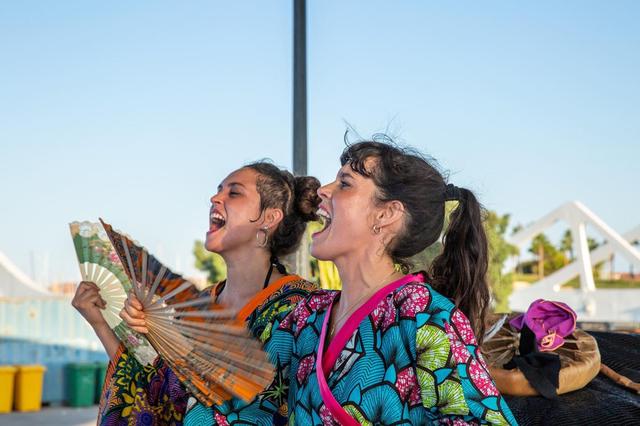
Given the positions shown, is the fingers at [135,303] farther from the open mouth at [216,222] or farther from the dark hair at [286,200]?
the dark hair at [286,200]

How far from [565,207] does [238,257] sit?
156 feet

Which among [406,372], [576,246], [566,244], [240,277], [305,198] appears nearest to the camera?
[406,372]

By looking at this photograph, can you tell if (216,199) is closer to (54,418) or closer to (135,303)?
(135,303)

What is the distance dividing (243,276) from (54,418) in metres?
7.31

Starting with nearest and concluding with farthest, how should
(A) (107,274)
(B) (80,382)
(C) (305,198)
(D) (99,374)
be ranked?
(A) (107,274)
(C) (305,198)
(B) (80,382)
(D) (99,374)

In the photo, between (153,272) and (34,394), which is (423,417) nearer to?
(153,272)

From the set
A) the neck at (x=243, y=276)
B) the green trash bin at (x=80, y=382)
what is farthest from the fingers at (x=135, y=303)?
the green trash bin at (x=80, y=382)

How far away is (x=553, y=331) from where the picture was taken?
106 inches

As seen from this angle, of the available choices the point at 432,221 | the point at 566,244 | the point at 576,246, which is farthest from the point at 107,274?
the point at 566,244

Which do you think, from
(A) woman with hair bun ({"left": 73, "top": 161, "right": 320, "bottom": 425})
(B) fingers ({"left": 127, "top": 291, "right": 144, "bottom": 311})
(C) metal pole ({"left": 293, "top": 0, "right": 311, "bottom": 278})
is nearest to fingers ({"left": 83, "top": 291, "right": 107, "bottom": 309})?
(A) woman with hair bun ({"left": 73, "top": 161, "right": 320, "bottom": 425})

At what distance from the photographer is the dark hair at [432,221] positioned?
7.23ft

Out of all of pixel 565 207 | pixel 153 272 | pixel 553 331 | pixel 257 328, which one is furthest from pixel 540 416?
pixel 565 207

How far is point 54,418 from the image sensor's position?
965 cm

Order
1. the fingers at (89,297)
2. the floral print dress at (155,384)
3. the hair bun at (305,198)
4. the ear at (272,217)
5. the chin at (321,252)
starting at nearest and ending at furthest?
1. the chin at (321,252)
2. the floral print dress at (155,384)
3. the fingers at (89,297)
4. the ear at (272,217)
5. the hair bun at (305,198)
